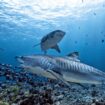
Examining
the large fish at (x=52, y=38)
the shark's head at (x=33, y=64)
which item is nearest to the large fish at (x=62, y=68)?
the shark's head at (x=33, y=64)

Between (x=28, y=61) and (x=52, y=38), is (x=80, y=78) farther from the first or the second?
(x=52, y=38)

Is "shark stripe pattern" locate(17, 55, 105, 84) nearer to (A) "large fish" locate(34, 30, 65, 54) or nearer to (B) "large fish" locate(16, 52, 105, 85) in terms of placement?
(B) "large fish" locate(16, 52, 105, 85)

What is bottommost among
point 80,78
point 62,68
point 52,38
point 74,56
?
point 52,38

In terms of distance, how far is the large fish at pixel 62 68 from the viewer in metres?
4.33

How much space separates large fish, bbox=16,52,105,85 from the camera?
14.2 ft

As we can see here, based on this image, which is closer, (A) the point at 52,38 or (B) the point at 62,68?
(B) the point at 62,68

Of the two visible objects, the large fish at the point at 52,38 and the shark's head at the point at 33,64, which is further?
the large fish at the point at 52,38

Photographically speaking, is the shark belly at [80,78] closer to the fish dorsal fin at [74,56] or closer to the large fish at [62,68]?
the large fish at [62,68]

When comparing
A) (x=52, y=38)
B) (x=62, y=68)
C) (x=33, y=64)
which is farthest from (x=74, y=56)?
(x=52, y=38)

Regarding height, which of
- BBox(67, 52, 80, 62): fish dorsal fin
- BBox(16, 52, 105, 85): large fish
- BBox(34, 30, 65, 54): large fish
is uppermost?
BBox(67, 52, 80, 62): fish dorsal fin

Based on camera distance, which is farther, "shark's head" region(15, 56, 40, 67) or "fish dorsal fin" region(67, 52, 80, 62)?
"fish dorsal fin" region(67, 52, 80, 62)

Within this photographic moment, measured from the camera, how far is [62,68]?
14.4ft

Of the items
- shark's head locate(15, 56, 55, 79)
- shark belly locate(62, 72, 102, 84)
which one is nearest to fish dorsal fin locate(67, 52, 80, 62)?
shark belly locate(62, 72, 102, 84)

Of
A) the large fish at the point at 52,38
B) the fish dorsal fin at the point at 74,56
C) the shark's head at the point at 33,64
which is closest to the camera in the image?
the shark's head at the point at 33,64
